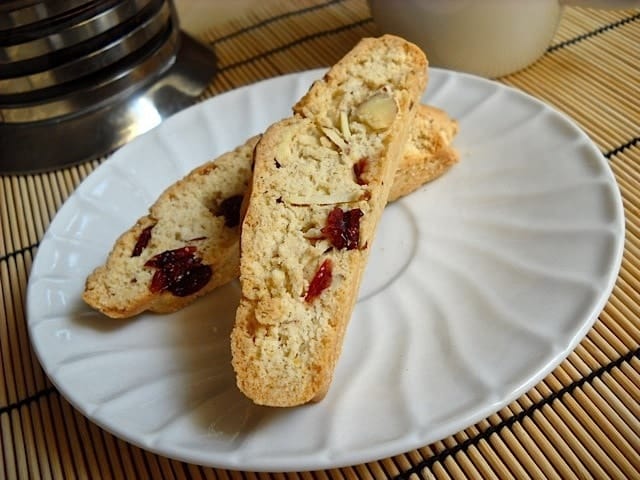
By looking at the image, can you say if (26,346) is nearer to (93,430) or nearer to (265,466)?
(93,430)

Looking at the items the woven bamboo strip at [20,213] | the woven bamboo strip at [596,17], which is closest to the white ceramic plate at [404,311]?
the woven bamboo strip at [20,213]

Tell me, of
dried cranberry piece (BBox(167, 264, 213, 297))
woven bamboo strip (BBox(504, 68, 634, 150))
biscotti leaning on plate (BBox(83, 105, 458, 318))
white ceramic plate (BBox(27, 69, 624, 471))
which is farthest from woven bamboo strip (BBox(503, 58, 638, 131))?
dried cranberry piece (BBox(167, 264, 213, 297))

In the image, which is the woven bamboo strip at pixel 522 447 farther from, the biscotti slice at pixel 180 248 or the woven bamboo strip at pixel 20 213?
the woven bamboo strip at pixel 20 213

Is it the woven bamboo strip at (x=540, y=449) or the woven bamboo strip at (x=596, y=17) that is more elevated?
the woven bamboo strip at (x=596, y=17)

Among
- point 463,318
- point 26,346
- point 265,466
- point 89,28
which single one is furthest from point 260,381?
point 89,28

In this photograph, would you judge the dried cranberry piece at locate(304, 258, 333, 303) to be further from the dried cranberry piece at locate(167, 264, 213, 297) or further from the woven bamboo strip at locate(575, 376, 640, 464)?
the woven bamboo strip at locate(575, 376, 640, 464)

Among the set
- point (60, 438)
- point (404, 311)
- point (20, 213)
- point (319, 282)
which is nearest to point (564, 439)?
point (404, 311)
